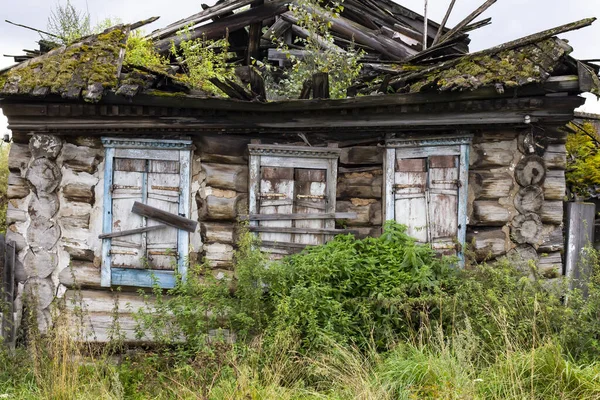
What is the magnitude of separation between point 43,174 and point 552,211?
647 cm

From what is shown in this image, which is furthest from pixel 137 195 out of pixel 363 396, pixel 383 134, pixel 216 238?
pixel 363 396

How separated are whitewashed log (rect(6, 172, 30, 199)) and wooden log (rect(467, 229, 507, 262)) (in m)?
5.78

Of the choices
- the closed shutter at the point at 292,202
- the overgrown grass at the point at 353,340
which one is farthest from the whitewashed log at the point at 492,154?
the closed shutter at the point at 292,202

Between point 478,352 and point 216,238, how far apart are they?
3509 mm

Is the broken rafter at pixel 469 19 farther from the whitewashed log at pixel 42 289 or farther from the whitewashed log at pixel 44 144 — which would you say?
the whitewashed log at pixel 42 289

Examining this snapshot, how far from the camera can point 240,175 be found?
7500 millimetres

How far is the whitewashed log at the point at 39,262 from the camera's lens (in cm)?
746

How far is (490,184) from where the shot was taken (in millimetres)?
7270

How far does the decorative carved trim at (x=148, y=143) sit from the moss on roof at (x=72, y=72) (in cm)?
77

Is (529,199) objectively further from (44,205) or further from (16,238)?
(16,238)

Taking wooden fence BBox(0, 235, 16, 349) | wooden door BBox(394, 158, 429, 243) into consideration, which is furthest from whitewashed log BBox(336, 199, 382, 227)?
wooden fence BBox(0, 235, 16, 349)

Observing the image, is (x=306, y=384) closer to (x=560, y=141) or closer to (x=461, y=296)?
(x=461, y=296)

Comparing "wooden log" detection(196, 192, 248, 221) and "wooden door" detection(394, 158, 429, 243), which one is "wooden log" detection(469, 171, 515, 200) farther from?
"wooden log" detection(196, 192, 248, 221)

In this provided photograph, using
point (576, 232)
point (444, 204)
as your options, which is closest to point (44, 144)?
point (444, 204)
